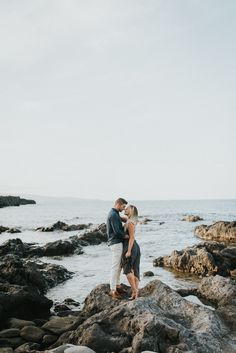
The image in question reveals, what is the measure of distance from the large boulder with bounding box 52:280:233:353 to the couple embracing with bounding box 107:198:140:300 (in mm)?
1558

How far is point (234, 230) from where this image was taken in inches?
1639

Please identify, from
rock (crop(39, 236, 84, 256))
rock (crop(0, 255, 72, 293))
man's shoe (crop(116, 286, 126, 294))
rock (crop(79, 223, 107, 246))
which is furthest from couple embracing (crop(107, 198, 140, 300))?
rock (crop(79, 223, 107, 246))

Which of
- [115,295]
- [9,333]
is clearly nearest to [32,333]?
[9,333]

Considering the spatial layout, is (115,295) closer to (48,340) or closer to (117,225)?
(117,225)

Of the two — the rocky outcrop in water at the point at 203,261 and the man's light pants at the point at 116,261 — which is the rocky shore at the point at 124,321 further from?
the rocky outcrop in water at the point at 203,261

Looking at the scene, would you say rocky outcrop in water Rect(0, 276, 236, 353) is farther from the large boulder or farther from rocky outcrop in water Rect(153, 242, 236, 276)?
rocky outcrop in water Rect(153, 242, 236, 276)

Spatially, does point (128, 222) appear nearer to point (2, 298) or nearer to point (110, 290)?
point (110, 290)

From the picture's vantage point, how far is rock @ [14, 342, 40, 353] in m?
9.23

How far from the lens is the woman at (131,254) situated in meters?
11.0

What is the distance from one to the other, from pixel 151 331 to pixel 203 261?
50.0ft

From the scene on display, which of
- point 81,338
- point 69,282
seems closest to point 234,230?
point 69,282

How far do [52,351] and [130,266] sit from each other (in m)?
3.83

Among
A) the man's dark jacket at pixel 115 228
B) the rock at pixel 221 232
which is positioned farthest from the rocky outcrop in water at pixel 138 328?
the rock at pixel 221 232

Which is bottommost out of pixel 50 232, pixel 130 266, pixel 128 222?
pixel 50 232
